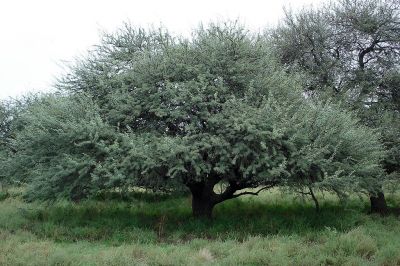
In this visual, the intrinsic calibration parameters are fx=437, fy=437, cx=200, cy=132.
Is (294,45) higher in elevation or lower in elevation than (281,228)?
higher

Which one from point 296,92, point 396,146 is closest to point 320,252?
point 296,92

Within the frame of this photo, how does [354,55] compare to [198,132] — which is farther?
[354,55]

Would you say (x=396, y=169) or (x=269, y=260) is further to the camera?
(x=396, y=169)

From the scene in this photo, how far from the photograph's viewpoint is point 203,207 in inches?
534

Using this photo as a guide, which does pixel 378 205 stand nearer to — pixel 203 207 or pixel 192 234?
pixel 203 207

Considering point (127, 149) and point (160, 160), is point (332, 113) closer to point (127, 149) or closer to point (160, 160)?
point (160, 160)

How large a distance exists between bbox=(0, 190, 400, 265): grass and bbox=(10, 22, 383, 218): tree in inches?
44.3

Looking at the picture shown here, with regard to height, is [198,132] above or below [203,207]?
above

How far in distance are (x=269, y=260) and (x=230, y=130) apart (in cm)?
372

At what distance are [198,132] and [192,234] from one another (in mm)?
2801

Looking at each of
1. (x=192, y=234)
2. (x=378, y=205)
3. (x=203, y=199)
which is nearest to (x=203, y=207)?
(x=203, y=199)

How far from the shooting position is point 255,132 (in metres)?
11.1

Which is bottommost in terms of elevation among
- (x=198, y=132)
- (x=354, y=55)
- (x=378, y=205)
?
(x=378, y=205)

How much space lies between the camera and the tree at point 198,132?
11.3m
